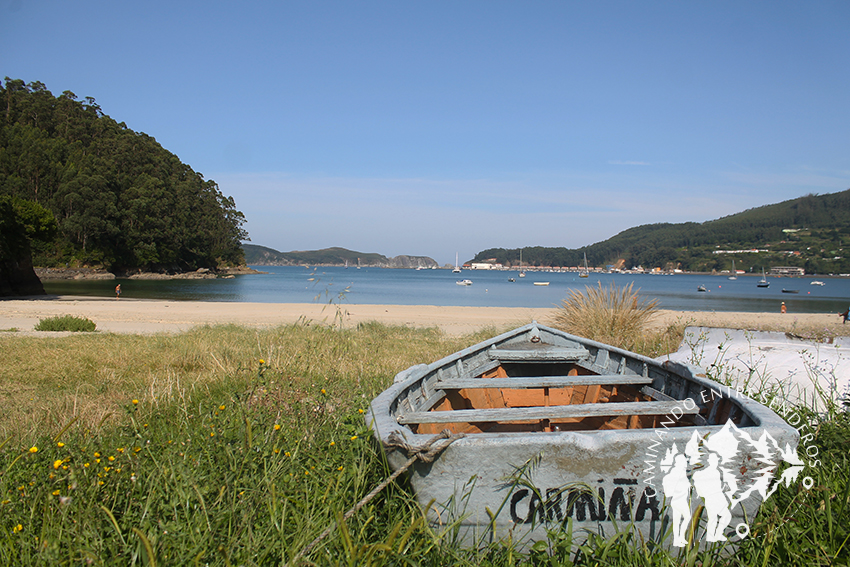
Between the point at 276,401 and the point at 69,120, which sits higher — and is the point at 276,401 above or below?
below

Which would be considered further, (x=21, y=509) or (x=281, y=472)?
(x=281, y=472)

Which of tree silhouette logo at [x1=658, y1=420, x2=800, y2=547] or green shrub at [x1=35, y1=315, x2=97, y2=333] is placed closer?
tree silhouette logo at [x1=658, y1=420, x2=800, y2=547]

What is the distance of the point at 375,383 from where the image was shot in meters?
4.74

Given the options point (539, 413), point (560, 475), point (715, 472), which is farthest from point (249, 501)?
point (715, 472)

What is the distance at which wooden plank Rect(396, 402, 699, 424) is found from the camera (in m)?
2.63

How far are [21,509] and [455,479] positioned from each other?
6.45ft

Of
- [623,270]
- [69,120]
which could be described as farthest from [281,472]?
[623,270]

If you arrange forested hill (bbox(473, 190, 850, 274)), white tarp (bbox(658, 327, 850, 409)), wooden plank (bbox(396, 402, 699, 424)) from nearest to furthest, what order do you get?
wooden plank (bbox(396, 402, 699, 424)), white tarp (bbox(658, 327, 850, 409)), forested hill (bbox(473, 190, 850, 274))

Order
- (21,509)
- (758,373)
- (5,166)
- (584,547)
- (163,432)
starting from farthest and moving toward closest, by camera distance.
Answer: (5,166) → (758,373) → (163,432) → (21,509) → (584,547)

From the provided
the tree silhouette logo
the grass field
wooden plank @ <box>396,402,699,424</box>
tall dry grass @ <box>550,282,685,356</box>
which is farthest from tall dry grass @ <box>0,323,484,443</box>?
the tree silhouette logo

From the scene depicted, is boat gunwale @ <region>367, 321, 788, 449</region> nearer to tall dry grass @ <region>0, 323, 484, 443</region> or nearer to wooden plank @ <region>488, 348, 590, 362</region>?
wooden plank @ <region>488, 348, 590, 362</region>

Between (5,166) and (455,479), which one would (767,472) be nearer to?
(455,479)

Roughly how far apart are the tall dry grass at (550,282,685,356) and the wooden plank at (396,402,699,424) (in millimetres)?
5240

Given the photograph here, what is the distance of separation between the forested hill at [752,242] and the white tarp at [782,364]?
362 ft
